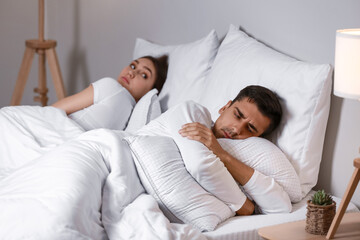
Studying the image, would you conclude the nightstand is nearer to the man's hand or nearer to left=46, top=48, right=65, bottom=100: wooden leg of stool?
the man's hand

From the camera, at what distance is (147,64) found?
2785mm

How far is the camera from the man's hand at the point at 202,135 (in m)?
1.79

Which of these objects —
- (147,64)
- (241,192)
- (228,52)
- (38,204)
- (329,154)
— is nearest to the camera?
(38,204)

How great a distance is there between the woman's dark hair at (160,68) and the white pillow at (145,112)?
0.72 feet

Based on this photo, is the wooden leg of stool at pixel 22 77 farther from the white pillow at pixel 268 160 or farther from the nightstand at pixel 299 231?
the nightstand at pixel 299 231

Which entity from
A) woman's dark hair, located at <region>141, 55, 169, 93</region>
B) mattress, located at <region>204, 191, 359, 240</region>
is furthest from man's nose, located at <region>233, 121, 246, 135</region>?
woman's dark hair, located at <region>141, 55, 169, 93</region>

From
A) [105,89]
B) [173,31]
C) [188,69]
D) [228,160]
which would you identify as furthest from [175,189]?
[173,31]

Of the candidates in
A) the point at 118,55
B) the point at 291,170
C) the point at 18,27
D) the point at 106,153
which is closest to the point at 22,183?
the point at 106,153

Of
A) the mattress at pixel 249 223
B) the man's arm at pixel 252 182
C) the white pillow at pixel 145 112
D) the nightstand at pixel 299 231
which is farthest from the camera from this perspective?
the white pillow at pixel 145 112

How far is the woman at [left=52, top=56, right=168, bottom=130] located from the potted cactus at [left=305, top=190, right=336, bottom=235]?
1.27 metres

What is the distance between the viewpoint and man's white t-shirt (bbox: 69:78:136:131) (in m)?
2.55

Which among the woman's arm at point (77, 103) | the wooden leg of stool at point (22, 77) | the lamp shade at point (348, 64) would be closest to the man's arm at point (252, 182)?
the lamp shade at point (348, 64)

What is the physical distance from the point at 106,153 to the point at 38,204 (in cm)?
35

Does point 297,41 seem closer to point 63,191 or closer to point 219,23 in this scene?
point 219,23
